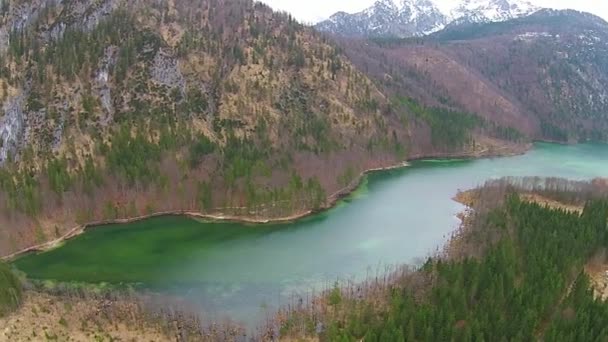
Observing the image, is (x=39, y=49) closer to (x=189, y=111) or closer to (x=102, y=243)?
(x=189, y=111)

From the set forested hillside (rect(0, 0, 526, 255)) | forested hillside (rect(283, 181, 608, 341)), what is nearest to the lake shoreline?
forested hillside (rect(0, 0, 526, 255))

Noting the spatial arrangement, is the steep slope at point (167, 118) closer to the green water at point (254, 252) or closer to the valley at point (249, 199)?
the valley at point (249, 199)

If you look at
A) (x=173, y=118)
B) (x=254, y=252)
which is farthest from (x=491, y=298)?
(x=173, y=118)

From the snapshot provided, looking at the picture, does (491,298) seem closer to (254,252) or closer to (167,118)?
(254,252)

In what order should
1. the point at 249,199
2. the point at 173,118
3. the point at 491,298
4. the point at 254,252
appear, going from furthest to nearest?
1. the point at 173,118
2. the point at 249,199
3. the point at 254,252
4. the point at 491,298

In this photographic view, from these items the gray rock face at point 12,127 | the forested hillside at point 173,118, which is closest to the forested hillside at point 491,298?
the forested hillside at point 173,118

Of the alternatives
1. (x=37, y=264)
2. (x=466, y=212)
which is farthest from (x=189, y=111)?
(x=466, y=212)
